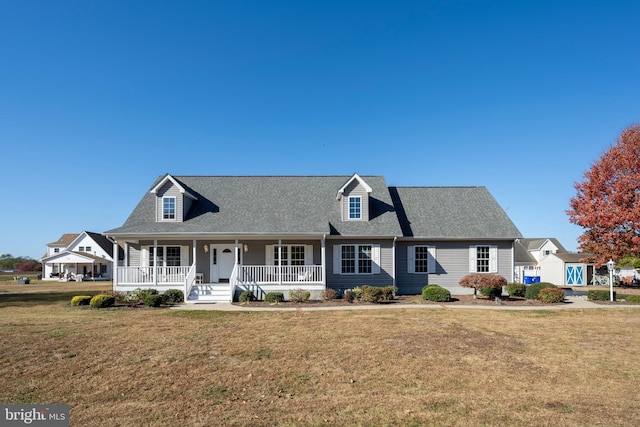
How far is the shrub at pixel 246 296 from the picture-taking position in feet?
62.8

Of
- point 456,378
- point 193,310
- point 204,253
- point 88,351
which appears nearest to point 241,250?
point 204,253

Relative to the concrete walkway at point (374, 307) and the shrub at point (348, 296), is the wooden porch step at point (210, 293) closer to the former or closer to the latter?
the concrete walkway at point (374, 307)

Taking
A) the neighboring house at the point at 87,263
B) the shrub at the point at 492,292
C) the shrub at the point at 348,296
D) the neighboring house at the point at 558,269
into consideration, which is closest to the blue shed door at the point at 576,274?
the neighboring house at the point at 558,269

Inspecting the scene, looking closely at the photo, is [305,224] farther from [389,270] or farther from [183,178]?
[183,178]

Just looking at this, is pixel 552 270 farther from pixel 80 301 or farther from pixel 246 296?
pixel 80 301

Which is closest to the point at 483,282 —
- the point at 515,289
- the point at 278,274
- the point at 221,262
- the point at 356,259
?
the point at 515,289

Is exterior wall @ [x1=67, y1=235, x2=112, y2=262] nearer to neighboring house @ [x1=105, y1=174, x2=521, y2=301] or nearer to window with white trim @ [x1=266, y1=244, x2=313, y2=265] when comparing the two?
neighboring house @ [x1=105, y1=174, x2=521, y2=301]

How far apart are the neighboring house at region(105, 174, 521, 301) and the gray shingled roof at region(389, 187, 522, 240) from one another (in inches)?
3.9

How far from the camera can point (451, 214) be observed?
24.5 metres

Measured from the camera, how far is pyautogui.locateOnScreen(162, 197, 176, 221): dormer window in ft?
72.3

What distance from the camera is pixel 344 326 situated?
12.6 meters

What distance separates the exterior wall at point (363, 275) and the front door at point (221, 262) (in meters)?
5.62

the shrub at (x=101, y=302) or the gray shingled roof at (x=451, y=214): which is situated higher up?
the gray shingled roof at (x=451, y=214)

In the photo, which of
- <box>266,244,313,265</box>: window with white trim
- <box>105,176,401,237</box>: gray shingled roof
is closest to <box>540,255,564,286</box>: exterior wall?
<box>105,176,401,237</box>: gray shingled roof
